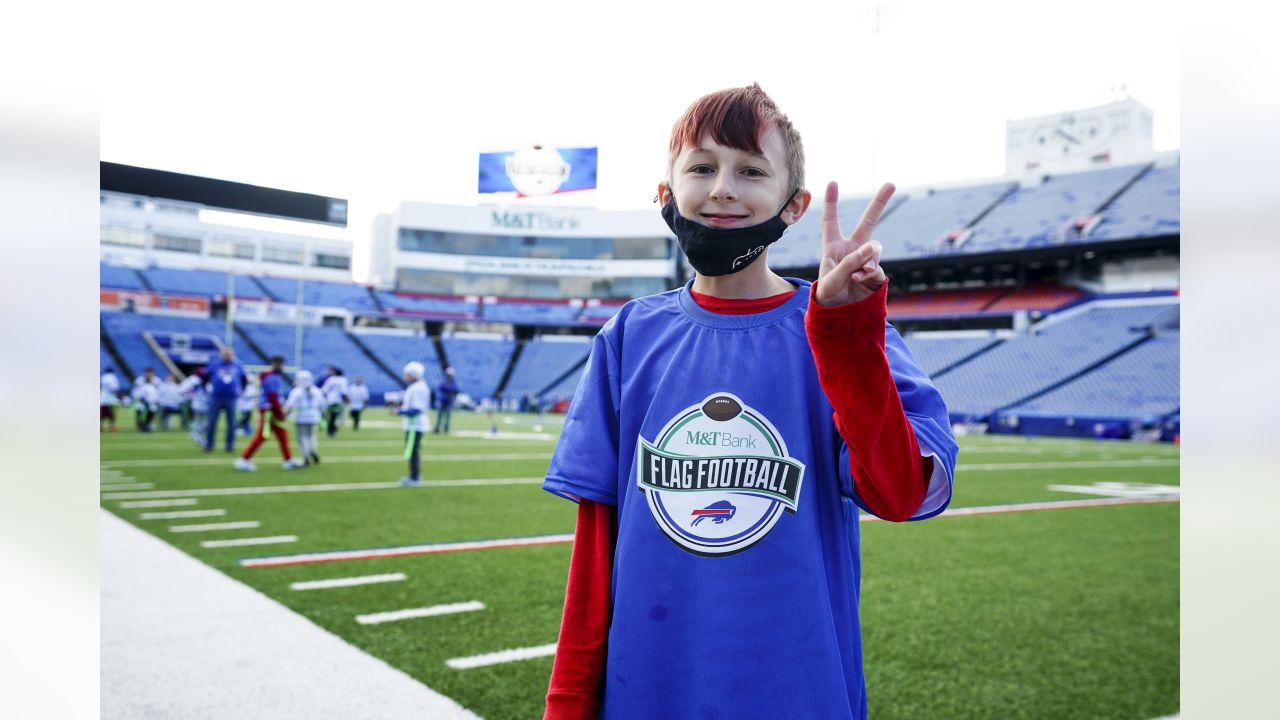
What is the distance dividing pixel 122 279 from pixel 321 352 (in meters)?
10.9

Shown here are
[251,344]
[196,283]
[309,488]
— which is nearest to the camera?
[309,488]

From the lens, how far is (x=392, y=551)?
5.93 m

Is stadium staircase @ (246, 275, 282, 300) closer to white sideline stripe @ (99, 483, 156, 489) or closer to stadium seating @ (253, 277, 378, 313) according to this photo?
stadium seating @ (253, 277, 378, 313)

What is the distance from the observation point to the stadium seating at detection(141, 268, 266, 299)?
43.7 meters

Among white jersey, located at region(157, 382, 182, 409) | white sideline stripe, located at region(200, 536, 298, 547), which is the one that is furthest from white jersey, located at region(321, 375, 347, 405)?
white sideline stripe, located at region(200, 536, 298, 547)

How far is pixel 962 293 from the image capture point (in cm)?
4191

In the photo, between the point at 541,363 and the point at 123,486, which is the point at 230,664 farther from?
the point at 541,363

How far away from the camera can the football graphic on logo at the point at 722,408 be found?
1.41m

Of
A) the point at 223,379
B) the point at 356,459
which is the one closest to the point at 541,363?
the point at 356,459

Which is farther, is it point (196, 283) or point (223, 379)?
point (196, 283)

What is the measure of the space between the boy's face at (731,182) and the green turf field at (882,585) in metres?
2.21

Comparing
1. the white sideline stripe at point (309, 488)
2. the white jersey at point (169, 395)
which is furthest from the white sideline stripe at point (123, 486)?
the white jersey at point (169, 395)

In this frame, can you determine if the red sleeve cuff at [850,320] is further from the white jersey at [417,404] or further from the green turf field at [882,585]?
the white jersey at [417,404]
